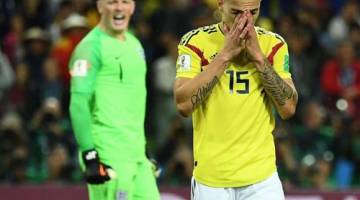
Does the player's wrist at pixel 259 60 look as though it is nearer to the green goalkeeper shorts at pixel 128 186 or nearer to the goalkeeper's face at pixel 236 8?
the goalkeeper's face at pixel 236 8

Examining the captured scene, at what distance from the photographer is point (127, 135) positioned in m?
8.21

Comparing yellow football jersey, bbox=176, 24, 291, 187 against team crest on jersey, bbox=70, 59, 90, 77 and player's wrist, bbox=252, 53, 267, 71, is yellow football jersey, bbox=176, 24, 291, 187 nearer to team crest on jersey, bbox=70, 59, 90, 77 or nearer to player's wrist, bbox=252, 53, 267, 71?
player's wrist, bbox=252, 53, 267, 71

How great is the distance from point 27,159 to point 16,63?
1793 millimetres

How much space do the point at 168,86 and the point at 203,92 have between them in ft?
23.7

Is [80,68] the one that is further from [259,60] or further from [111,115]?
[259,60]

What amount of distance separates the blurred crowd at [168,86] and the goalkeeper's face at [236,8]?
562 centimetres

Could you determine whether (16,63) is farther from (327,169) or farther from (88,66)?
(88,66)

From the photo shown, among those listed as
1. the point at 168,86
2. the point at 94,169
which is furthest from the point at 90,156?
the point at 168,86

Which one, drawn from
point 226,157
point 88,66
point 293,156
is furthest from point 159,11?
point 226,157

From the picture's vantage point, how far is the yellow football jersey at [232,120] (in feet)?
21.5

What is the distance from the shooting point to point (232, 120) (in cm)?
655

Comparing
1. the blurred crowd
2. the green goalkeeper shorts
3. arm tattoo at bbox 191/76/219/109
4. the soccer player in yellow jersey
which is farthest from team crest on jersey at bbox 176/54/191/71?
the blurred crowd

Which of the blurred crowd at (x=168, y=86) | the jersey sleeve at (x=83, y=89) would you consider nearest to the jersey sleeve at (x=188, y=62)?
the jersey sleeve at (x=83, y=89)

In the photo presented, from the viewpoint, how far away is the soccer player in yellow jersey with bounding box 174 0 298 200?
6488 millimetres
